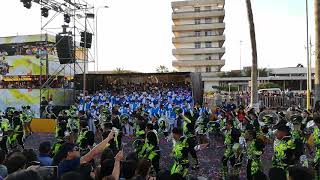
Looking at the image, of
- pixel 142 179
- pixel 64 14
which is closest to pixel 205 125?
pixel 142 179

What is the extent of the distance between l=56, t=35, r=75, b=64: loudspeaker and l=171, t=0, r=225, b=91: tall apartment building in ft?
155

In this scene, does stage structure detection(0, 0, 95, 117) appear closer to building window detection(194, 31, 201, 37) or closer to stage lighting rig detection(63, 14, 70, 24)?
stage lighting rig detection(63, 14, 70, 24)

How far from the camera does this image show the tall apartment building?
7100 cm

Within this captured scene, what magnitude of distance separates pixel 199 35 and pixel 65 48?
51.4m

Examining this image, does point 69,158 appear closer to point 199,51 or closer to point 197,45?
point 199,51

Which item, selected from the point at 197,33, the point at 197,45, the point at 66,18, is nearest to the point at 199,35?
the point at 197,33

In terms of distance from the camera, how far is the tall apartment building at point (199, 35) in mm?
71000

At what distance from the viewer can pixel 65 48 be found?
925 inches

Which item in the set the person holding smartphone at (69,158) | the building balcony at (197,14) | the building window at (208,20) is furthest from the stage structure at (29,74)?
the building window at (208,20)

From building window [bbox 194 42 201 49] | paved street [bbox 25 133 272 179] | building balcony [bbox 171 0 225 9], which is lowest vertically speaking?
paved street [bbox 25 133 272 179]

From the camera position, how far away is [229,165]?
990 cm

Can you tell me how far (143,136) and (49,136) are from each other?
35.7 ft

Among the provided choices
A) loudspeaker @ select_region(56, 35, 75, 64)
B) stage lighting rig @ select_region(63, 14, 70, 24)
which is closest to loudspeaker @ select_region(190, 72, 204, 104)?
loudspeaker @ select_region(56, 35, 75, 64)

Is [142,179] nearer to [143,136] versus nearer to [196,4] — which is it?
[143,136]
